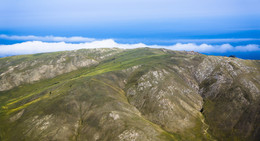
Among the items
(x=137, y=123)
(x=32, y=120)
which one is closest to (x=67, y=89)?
(x=32, y=120)

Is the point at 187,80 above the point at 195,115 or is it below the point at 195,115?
above

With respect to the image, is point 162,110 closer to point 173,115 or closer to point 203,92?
point 173,115

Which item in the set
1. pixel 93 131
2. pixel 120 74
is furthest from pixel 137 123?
pixel 120 74

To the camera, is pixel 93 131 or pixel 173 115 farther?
pixel 173 115

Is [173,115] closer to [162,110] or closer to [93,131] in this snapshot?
[162,110]

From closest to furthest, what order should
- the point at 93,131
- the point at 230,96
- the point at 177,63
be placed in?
1. the point at 93,131
2. the point at 230,96
3. the point at 177,63


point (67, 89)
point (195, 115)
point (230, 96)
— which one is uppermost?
point (67, 89)

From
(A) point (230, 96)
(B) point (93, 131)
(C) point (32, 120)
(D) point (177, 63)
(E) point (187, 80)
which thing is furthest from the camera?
(D) point (177, 63)
